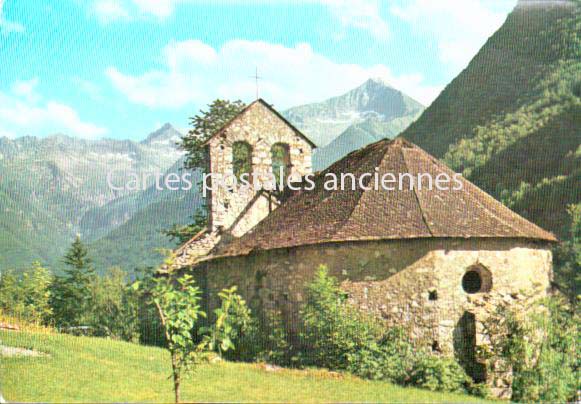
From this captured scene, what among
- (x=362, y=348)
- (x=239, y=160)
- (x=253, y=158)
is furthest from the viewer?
(x=239, y=160)

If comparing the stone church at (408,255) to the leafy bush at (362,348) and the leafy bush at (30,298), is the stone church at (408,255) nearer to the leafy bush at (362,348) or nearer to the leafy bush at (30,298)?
the leafy bush at (362,348)

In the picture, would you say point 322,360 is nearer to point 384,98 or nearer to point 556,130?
point 556,130

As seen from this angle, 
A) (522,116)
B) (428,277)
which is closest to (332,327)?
(428,277)

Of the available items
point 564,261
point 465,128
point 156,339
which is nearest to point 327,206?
point 156,339

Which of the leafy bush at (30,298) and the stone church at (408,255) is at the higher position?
the stone church at (408,255)

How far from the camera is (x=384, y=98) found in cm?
5022

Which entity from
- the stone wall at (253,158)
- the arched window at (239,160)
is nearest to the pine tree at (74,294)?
the arched window at (239,160)

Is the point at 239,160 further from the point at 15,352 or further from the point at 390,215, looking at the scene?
the point at 15,352

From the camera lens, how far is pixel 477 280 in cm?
1630

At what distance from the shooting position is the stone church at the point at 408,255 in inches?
606

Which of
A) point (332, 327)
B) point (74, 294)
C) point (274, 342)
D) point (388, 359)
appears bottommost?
point (388, 359)

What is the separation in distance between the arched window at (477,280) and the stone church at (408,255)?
0.02 m

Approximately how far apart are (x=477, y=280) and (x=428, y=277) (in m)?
1.65

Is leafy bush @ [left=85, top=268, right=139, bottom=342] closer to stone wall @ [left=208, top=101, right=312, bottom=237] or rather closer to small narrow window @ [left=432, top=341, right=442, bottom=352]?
stone wall @ [left=208, top=101, right=312, bottom=237]
